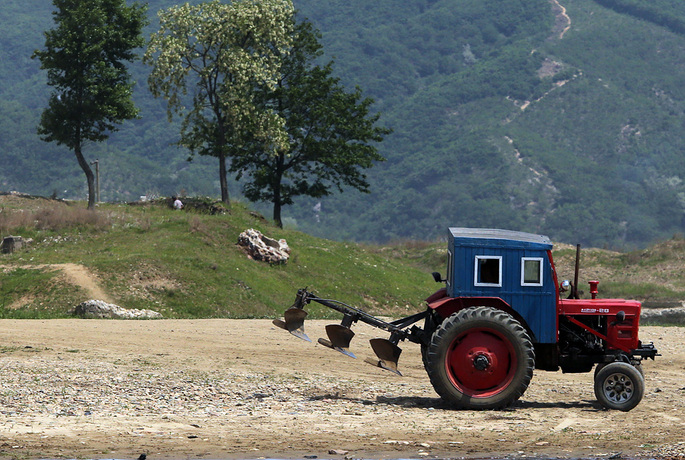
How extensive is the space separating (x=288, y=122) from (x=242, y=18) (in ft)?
25.0

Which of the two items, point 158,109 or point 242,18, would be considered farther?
point 158,109

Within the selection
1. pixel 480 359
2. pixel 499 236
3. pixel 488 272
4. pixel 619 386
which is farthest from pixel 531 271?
pixel 619 386

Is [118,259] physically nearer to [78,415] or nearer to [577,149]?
[78,415]

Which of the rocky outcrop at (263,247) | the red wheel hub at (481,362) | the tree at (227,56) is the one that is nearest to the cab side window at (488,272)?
the red wheel hub at (481,362)

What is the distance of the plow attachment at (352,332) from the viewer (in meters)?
16.0

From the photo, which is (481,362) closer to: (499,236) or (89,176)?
(499,236)

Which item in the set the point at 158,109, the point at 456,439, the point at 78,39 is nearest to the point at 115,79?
the point at 78,39

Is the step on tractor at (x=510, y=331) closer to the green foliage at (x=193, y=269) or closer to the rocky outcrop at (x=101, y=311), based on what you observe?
the rocky outcrop at (x=101, y=311)

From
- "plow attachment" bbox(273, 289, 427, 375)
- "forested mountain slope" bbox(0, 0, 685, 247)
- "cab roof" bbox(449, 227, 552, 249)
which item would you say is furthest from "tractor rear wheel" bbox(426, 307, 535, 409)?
"forested mountain slope" bbox(0, 0, 685, 247)

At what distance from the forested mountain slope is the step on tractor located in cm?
11243

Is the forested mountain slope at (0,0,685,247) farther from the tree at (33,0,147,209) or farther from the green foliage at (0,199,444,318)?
the green foliage at (0,199,444,318)

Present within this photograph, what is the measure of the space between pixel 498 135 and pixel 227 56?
345ft

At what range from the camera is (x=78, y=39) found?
45.9 metres

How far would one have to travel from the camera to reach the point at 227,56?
47.1 metres
